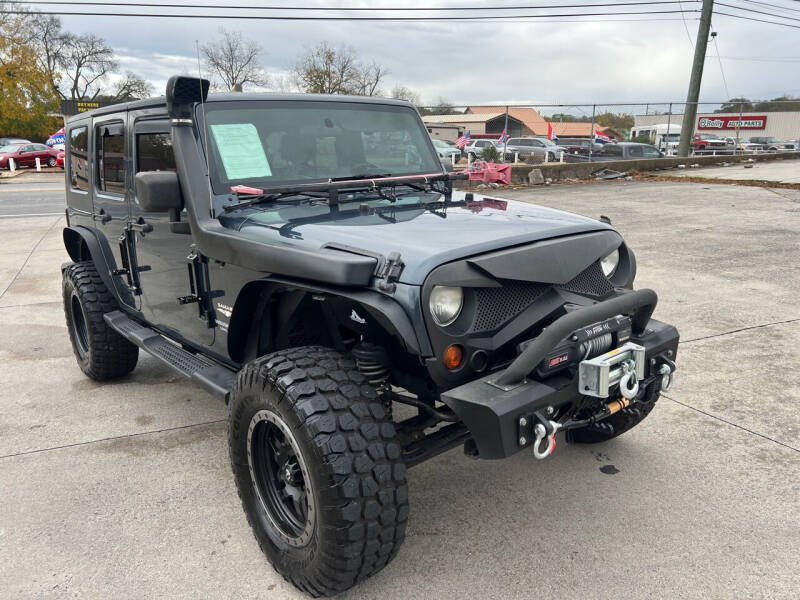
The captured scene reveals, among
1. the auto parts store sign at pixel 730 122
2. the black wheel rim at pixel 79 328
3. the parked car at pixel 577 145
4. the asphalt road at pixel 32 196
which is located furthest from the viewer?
the auto parts store sign at pixel 730 122

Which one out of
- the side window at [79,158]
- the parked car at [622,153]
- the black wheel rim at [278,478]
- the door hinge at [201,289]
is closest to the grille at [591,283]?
the black wheel rim at [278,478]

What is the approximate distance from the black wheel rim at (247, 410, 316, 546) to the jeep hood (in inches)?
30.2

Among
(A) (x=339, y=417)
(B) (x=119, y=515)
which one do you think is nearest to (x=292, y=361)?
(A) (x=339, y=417)

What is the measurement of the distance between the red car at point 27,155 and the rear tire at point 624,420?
111ft

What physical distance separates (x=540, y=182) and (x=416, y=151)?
1440 centimetres

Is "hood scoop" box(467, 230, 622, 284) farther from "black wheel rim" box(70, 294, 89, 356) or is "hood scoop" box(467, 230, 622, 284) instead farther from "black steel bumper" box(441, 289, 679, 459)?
"black wheel rim" box(70, 294, 89, 356)

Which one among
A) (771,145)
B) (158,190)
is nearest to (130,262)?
(158,190)

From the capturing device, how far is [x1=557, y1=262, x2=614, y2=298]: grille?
2.81 metres

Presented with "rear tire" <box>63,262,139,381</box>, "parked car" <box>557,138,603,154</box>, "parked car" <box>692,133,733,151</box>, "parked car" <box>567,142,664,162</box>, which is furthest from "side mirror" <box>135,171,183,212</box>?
"parked car" <box>692,133,733,151</box>

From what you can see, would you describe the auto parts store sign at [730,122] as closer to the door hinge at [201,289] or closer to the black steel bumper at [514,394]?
the door hinge at [201,289]

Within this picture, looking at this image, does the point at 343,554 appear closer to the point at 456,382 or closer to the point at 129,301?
the point at 456,382

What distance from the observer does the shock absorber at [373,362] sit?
2633 millimetres

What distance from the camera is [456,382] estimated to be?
246cm

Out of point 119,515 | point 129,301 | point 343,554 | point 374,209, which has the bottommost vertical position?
point 119,515
